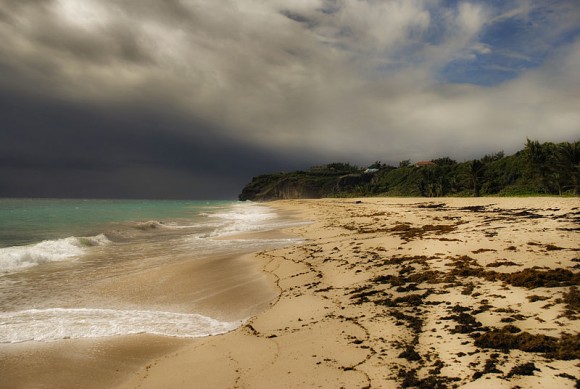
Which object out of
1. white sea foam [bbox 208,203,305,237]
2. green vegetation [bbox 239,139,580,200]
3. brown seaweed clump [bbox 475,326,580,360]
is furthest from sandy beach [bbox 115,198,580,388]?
green vegetation [bbox 239,139,580,200]

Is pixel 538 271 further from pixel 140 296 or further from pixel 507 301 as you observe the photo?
pixel 140 296

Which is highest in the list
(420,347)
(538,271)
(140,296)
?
(538,271)

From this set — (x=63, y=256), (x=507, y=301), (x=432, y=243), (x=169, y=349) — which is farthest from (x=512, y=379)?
(x=63, y=256)

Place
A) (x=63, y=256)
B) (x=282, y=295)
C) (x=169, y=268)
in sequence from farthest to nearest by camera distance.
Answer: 1. (x=63, y=256)
2. (x=169, y=268)
3. (x=282, y=295)

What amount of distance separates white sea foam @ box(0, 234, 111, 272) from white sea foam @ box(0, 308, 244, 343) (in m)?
7.10

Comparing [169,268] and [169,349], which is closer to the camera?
[169,349]

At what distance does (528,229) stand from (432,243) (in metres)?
3.36

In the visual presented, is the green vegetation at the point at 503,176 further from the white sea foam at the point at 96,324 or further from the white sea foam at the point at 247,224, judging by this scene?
the white sea foam at the point at 96,324

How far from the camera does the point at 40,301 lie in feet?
27.2

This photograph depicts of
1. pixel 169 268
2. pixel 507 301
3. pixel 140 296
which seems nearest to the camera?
pixel 507 301

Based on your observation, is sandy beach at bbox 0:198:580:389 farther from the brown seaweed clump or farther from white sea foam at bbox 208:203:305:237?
white sea foam at bbox 208:203:305:237

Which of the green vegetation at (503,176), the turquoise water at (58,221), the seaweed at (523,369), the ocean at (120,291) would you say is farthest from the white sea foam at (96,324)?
the green vegetation at (503,176)

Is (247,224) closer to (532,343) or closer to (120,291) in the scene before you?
(120,291)

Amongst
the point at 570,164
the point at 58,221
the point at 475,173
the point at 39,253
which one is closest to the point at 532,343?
the point at 39,253
